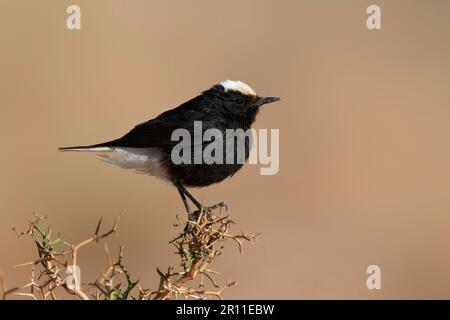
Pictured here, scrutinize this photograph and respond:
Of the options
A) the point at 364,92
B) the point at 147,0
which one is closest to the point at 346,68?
the point at 364,92

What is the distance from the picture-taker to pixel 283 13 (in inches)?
745

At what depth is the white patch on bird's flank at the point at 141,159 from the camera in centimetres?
599

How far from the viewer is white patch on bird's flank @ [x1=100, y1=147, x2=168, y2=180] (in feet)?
19.6

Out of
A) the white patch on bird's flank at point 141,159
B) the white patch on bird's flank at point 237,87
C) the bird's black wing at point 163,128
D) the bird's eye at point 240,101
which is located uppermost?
the white patch on bird's flank at point 237,87

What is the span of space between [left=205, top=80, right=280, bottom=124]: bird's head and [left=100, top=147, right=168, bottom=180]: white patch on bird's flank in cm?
83

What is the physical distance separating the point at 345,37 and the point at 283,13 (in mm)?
1862

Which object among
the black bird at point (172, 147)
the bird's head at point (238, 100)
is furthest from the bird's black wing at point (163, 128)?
the bird's head at point (238, 100)

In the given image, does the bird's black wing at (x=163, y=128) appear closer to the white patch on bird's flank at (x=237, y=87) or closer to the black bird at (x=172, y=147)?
the black bird at (x=172, y=147)

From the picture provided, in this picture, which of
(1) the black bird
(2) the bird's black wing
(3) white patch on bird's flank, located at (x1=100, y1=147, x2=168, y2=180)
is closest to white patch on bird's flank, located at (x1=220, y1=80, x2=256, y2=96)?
(1) the black bird

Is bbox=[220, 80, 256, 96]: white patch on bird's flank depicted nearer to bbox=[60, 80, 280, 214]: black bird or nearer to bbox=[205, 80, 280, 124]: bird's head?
bbox=[205, 80, 280, 124]: bird's head

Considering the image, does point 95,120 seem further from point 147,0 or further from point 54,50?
point 147,0

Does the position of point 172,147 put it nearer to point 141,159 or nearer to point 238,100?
point 141,159
